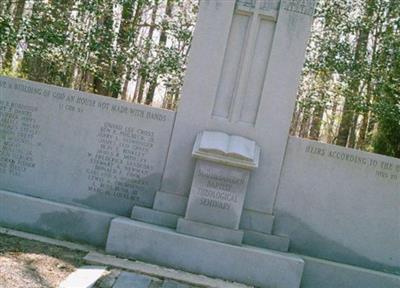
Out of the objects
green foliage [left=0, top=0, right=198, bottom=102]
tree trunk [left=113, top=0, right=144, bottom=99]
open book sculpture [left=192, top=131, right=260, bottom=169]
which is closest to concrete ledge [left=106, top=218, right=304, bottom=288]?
open book sculpture [left=192, top=131, right=260, bottom=169]

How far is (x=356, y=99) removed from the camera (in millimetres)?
12070

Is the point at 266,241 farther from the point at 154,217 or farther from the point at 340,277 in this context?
the point at 154,217

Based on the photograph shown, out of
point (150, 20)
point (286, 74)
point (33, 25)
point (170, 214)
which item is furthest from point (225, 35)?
point (150, 20)

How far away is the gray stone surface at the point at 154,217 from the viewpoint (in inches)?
230

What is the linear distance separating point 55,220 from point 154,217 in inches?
48.2

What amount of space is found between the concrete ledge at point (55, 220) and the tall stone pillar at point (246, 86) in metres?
0.79

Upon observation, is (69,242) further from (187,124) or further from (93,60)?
(93,60)

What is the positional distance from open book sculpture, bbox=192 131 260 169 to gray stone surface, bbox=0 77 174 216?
70 centimetres

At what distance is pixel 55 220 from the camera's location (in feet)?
19.1

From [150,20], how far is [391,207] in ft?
38.3

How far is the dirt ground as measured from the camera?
4188 mm

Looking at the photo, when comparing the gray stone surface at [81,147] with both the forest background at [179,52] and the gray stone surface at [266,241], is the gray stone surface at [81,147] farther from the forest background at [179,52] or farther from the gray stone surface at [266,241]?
the forest background at [179,52]

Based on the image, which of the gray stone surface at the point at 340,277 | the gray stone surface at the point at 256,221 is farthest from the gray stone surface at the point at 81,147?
the gray stone surface at the point at 340,277

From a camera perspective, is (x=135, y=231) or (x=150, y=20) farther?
(x=150, y=20)
